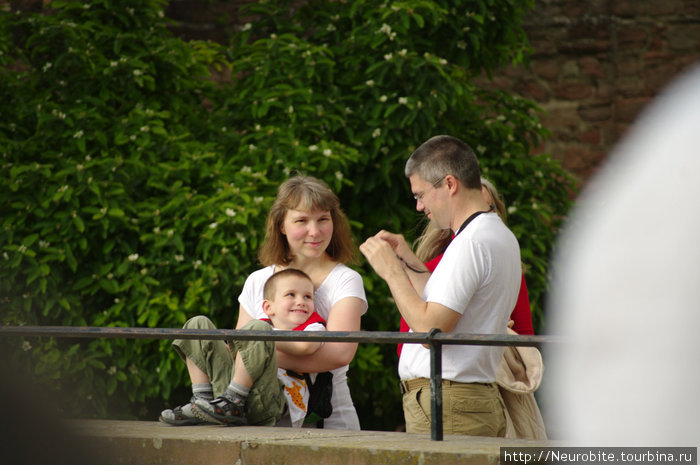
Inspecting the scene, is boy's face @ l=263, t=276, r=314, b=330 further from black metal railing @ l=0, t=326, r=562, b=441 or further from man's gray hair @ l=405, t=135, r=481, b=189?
man's gray hair @ l=405, t=135, r=481, b=189

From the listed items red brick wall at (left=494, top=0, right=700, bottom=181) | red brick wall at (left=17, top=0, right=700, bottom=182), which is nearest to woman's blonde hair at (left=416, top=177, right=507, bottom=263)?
red brick wall at (left=17, top=0, right=700, bottom=182)

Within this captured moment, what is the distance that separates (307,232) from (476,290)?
3.17 feet

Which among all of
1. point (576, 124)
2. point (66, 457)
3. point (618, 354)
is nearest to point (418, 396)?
point (618, 354)

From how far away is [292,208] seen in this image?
391 centimetres

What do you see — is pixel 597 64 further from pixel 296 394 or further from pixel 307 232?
pixel 296 394

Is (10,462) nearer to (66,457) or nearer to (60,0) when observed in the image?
(66,457)

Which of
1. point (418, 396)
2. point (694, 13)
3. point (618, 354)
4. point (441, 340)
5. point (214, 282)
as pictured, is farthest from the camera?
point (694, 13)

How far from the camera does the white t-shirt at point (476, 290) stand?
3053mm

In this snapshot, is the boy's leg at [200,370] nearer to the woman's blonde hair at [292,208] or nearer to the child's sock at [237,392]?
the child's sock at [237,392]

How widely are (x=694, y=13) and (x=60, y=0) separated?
216 inches

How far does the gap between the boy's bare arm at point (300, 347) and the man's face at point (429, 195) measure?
25.2 inches

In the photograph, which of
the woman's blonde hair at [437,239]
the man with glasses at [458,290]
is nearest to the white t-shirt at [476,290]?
the man with glasses at [458,290]

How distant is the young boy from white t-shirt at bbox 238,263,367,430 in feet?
0.24

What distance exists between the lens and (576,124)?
29.4 ft
